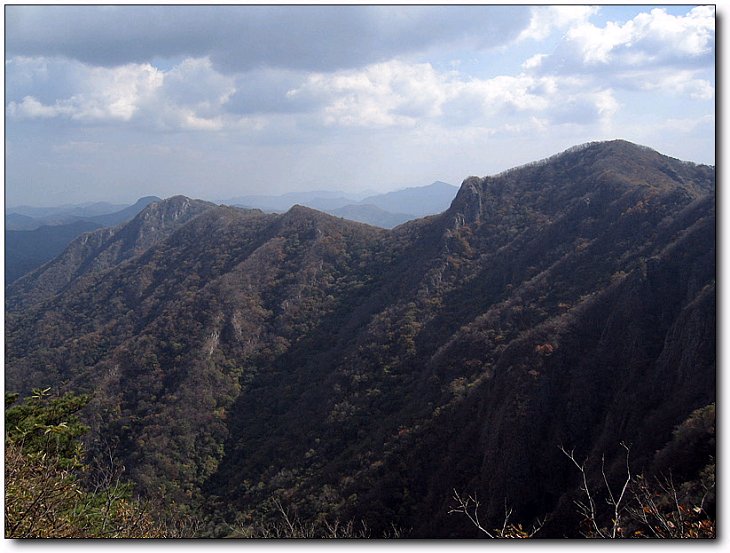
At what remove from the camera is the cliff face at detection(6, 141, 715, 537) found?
14.0m

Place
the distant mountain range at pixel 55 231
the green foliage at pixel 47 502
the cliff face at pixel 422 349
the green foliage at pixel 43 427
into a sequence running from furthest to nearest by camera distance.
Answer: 1. the distant mountain range at pixel 55 231
2. the cliff face at pixel 422 349
3. the green foliage at pixel 43 427
4. the green foliage at pixel 47 502

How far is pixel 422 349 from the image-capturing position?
26719 mm

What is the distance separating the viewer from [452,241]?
37.7m

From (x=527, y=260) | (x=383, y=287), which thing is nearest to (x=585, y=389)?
(x=527, y=260)

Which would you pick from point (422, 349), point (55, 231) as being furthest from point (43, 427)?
point (55, 231)

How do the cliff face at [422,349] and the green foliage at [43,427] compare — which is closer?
the green foliage at [43,427]

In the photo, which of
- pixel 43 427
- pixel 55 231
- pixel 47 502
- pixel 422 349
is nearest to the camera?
pixel 47 502

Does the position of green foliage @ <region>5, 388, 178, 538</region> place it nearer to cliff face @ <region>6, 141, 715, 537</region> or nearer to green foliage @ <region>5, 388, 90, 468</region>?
green foliage @ <region>5, 388, 90, 468</region>

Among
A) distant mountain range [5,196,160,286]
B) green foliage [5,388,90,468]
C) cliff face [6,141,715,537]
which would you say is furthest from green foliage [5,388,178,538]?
distant mountain range [5,196,160,286]

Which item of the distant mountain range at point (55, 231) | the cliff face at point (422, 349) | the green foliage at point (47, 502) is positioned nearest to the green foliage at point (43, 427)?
the green foliage at point (47, 502)

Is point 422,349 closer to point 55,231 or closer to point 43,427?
point 43,427

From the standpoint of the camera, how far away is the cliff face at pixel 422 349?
1402cm

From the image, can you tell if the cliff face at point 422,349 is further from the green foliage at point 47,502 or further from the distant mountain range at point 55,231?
the distant mountain range at point 55,231

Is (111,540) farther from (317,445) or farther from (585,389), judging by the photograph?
(317,445)
